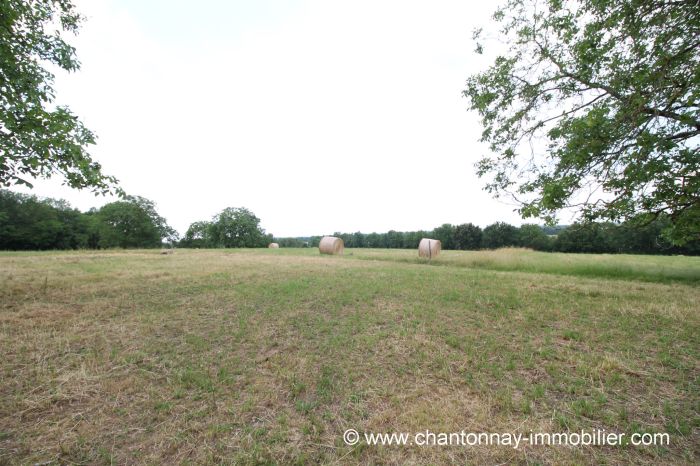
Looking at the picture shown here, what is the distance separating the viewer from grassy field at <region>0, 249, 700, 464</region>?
2.79 metres

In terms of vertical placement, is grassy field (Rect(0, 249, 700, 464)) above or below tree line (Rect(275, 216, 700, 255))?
below

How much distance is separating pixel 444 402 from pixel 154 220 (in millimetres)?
76860

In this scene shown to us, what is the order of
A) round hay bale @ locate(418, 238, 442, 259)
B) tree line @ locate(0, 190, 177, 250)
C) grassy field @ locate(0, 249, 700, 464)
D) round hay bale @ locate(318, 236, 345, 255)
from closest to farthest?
grassy field @ locate(0, 249, 700, 464) < round hay bale @ locate(418, 238, 442, 259) < round hay bale @ locate(318, 236, 345, 255) < tree line @ locate(0, 190, 177, 250)

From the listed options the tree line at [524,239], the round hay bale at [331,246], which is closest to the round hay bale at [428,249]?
the tree line at [524,239]

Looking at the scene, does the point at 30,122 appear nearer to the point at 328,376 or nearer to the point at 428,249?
the point at 328,376

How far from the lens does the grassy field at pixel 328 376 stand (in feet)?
9.16

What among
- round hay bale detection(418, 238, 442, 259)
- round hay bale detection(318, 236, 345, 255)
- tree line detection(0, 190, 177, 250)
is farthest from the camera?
tree line detection(0, 190, 177, 250)

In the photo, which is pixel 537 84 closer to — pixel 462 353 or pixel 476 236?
pixel 462 353

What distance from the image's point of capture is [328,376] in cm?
402

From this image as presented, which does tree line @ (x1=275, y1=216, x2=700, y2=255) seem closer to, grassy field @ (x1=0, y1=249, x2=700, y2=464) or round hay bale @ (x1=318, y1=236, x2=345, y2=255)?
grassy field @ (x1=0, y1=249, x2=700, y2=464)

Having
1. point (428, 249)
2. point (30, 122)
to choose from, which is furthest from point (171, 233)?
point (30, 122)

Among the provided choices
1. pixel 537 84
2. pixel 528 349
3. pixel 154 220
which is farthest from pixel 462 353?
pixel 154 220

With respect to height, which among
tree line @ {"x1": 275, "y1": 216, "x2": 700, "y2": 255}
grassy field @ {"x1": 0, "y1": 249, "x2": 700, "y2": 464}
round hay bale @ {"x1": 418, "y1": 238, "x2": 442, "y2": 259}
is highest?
tree line @ {"x1": 275, "y1": 216, "x2": 700, "y2": 255}

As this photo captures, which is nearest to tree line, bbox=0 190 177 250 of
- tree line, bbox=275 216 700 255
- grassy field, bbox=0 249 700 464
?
tree line, bbox=275 216 700 255
